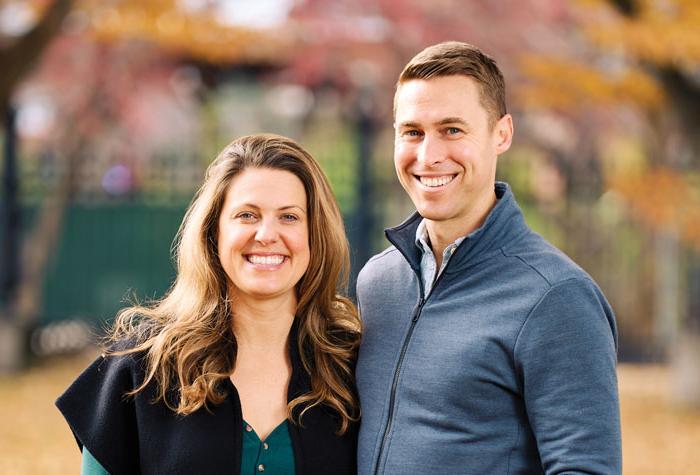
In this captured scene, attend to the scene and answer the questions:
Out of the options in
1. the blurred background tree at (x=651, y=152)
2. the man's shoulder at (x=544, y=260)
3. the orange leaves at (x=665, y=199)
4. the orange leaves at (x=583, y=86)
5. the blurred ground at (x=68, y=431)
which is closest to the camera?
the man's shoulder at (x=544, y=260)

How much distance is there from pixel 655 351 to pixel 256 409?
9.52m

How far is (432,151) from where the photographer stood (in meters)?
3.03

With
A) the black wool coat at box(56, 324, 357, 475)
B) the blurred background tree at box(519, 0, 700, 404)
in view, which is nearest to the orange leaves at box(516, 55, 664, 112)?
the blurred background tree at box(519, 0, 700, 404)

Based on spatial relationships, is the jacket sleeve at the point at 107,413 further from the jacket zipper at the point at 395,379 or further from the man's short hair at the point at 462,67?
the man's short hair at the point at 462,67

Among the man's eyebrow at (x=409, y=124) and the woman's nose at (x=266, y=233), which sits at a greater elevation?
the man's eyebrow at (x=409, y=124)

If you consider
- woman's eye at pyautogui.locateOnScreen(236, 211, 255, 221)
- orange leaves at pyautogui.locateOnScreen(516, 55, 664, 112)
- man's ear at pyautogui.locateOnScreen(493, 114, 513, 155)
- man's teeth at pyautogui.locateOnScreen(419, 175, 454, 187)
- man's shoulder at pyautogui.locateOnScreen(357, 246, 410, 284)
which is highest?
orange leaves at pyautogui.locateOnScreen(516, 55, 664, 112)

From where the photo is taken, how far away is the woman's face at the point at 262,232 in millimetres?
3205

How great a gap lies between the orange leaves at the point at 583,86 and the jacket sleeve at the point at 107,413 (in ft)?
22.2

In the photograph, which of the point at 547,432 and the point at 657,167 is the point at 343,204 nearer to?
the point at 657,167

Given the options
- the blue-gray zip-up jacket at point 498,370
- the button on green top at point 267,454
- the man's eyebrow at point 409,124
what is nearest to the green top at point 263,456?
the button on green top at point 267,454

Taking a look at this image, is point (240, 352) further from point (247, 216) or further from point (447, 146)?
point (447, 146)

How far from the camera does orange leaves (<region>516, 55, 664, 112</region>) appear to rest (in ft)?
30.1

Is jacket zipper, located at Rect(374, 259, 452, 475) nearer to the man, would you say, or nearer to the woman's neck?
the man

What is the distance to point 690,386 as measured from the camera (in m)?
9.70
